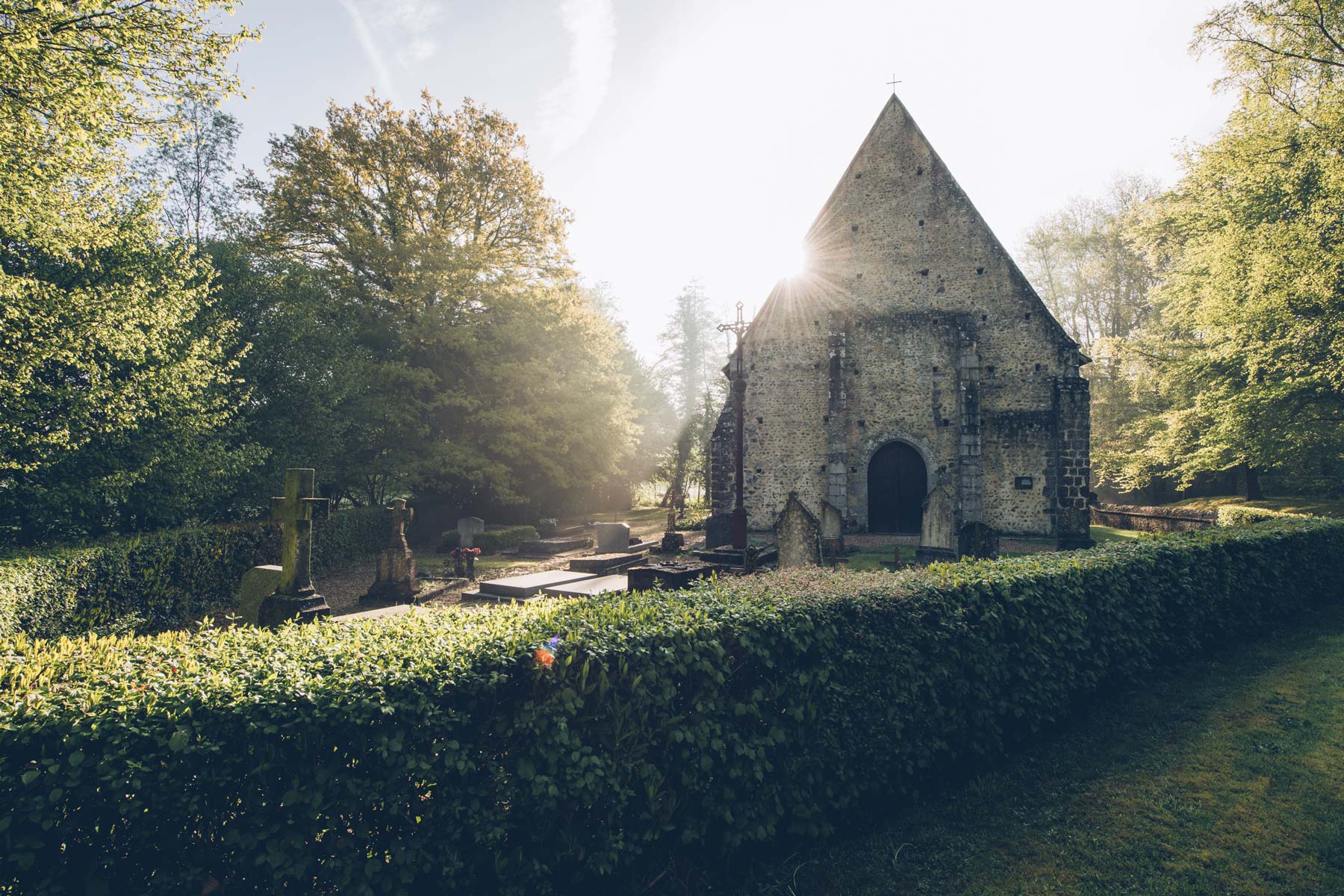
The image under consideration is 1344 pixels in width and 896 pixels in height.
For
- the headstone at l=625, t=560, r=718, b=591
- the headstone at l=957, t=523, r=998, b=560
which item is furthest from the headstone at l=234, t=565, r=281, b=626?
the headstone at l=957, t=523, r=998, b=560

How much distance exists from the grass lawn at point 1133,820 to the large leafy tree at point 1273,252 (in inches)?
557

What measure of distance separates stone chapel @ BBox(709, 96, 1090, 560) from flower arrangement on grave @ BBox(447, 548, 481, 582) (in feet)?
23.1

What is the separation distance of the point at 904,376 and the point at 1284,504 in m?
11.7

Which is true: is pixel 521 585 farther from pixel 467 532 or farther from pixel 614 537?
pixel 467 532

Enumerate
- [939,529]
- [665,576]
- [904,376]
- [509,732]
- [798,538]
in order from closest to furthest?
1. [509,732]
2. [665,576]
3. [798,538]
4. [939,529]
5. [904,376]

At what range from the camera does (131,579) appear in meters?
9.16

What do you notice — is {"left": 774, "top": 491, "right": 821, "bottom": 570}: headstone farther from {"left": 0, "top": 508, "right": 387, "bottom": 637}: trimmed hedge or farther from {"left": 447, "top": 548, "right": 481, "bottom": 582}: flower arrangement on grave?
{"left": 0, "top": 508, "right": 387, "bottom": 637}: trimmed hedge

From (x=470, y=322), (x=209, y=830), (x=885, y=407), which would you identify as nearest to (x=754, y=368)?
(x=885, y=407)

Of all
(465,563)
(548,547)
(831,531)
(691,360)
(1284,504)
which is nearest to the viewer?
(831,531)

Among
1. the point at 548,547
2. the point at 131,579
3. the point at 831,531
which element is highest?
the point at 831,531

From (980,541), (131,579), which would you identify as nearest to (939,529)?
(980,541)

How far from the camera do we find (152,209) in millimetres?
11367

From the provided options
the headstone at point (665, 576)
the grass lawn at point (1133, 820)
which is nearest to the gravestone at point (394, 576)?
the headstone at point (665, 576)

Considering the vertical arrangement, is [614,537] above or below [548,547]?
above
